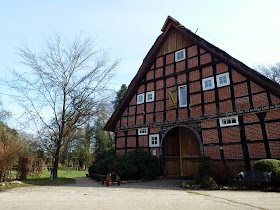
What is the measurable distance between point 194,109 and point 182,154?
3.19m

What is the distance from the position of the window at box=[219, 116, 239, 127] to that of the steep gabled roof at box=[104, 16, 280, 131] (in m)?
2.09

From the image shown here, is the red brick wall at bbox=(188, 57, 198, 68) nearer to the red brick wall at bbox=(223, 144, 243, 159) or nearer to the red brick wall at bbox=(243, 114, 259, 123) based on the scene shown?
the red brick wall at bbox=(243, 114, 259, 123)

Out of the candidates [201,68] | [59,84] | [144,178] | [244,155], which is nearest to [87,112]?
[59,84]

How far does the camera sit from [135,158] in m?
11.7

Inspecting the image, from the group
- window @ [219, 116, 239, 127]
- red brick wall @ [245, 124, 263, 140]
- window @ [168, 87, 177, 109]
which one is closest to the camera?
red brick wall @ [245, 124, 263, 140]

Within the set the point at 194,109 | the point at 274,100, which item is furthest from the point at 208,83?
the point at 274,100

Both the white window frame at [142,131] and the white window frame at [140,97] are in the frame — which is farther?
the white window frame at [140,97]

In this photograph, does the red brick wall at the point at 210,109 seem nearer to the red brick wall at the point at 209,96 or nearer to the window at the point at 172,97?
the red brick wall at the point at 209,96

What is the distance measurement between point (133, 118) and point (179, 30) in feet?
22.8

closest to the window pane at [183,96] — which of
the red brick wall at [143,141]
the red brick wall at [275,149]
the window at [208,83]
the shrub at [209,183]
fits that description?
the window at [208,83]

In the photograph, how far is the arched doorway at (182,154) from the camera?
40.6 ft

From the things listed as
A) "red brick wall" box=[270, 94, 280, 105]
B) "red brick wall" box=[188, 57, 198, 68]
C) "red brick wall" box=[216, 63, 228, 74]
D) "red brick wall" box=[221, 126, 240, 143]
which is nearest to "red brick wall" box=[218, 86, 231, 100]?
"red brick wall" box=[216, 63, 228, 74]

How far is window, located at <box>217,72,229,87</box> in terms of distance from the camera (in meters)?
11.2

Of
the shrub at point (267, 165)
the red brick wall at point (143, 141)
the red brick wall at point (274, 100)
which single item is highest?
the red brick wall at point (274, 100)
